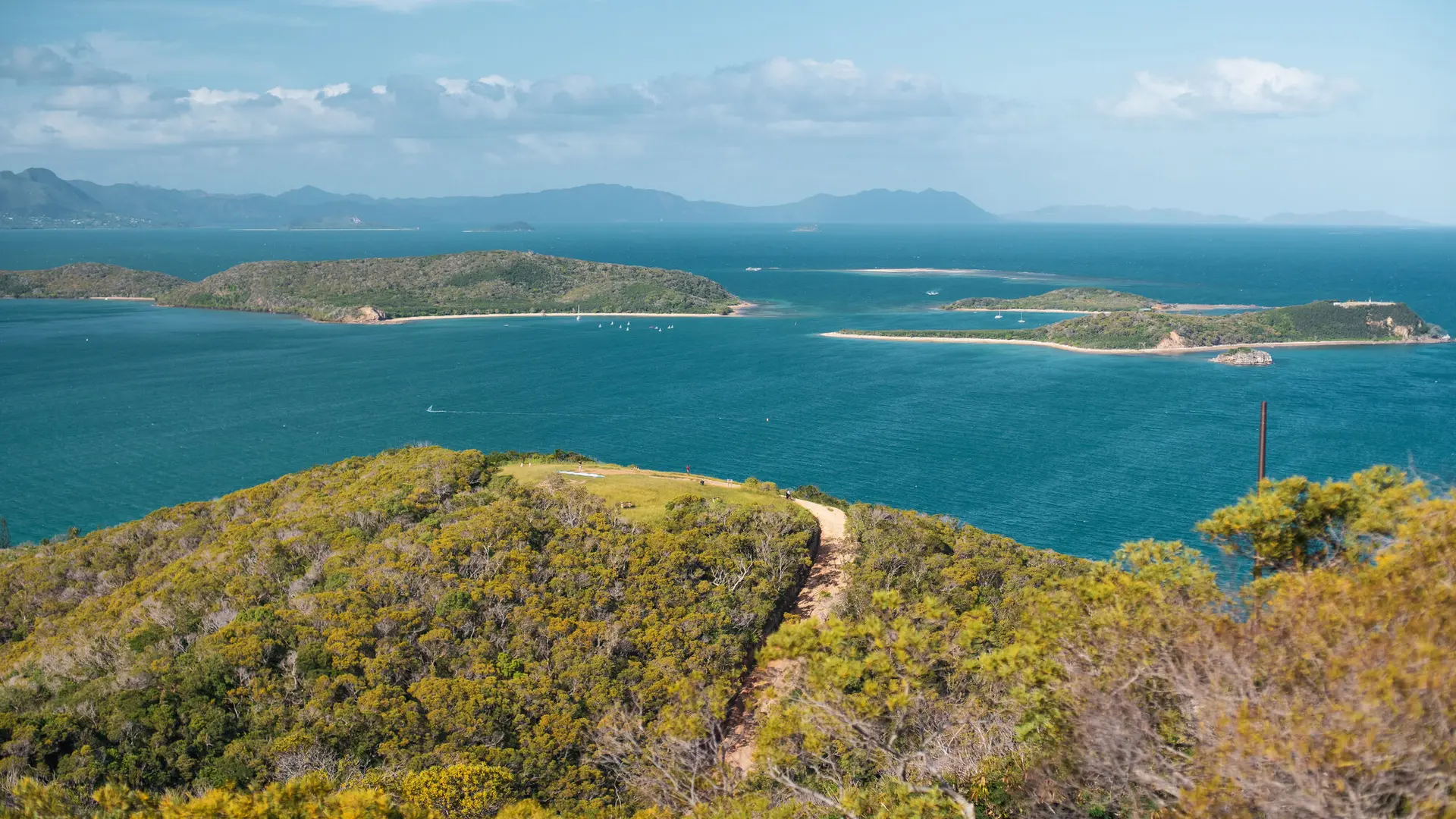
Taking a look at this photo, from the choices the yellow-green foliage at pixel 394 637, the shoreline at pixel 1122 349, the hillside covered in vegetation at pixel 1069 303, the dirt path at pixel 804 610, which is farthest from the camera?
the hillside covered in vegetation at pixel 1069 303

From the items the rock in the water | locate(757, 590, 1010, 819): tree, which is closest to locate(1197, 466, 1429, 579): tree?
locate(757, 590, 1010, 819): tree

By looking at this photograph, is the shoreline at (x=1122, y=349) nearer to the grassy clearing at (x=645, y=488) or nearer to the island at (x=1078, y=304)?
the island at (x=1078, y=304)

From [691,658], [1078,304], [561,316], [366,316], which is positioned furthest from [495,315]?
[691,658]

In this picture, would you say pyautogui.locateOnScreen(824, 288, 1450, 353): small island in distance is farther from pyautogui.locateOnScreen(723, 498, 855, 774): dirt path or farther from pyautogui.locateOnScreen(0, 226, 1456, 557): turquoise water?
pyautogui.locateOnScreen(723, 498, 855, 774): dirt path

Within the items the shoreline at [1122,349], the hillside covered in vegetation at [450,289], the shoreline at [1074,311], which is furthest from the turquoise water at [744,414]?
Result: the shoreline at [1074,311]

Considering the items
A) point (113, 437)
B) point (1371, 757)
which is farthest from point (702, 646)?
point (113, 437)

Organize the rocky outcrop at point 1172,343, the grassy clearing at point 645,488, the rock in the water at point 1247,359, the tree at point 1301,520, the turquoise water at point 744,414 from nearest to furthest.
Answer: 1. the tree at point 1301,520
2. the grassy clearing at point 645,488
3. the turquoise water at point 744,414
4. the rock in the water at point 1247,359
5. the rocky outcrop at point 1172,343
